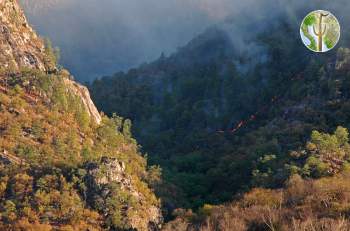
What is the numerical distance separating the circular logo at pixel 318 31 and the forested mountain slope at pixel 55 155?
44.0 meters

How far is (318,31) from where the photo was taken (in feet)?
298

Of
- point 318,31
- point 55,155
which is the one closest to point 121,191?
point 55,155

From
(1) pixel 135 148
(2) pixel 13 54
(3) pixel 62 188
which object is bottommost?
(3) pixel 62 188

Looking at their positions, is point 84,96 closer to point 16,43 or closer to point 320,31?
point 16,43

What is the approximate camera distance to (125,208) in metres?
107

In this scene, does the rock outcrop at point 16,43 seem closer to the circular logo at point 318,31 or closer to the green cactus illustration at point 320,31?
the circular logo at point 318,31

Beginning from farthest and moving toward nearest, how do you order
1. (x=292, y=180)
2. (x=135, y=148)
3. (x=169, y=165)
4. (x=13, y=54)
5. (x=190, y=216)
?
(x=169, y=165), (x=135, y=148), (x=13, y=54), (x=292, y=180), (x=190, y=216)

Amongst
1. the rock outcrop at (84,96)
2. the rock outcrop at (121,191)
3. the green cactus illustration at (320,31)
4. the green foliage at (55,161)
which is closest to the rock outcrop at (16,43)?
the green foliage at (55,161)

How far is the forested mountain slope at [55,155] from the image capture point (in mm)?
99812

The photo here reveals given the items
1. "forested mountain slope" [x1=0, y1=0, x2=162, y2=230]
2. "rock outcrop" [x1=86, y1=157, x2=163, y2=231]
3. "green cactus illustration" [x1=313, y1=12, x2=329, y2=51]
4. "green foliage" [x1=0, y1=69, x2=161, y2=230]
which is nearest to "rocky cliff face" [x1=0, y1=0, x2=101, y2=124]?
"forested mountain slope" [x1=0, y1=0, x2=162, y2=230]

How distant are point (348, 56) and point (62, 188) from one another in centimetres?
11215

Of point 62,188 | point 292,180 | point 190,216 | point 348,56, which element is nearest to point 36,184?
point 62,188

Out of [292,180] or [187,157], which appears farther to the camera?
[187,157]

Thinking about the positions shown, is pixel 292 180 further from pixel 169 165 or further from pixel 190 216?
pixel 169 165
